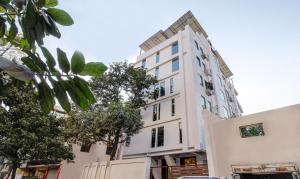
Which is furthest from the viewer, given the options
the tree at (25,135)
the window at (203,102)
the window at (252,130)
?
the window at (203,102)

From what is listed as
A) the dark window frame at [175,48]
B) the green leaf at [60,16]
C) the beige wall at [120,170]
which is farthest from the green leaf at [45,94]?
the dark window frame at [175,48]

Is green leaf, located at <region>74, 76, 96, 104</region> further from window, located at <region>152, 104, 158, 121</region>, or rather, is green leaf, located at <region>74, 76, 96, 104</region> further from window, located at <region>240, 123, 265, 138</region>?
window, located at <region>152, 104, 158, 121</region>

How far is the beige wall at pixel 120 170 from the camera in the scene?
10.8 meters

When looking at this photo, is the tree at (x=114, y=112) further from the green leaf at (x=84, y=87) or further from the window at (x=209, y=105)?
the green leaf at (x=84, y=87)

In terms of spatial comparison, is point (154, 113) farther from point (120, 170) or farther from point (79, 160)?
point (79, 160)

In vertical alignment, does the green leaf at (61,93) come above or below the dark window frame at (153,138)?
below

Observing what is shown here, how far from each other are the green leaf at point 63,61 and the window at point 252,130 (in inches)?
397

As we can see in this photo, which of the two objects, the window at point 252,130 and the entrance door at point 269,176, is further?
the window at point 252,130

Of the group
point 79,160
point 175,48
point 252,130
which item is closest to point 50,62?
point 252,130

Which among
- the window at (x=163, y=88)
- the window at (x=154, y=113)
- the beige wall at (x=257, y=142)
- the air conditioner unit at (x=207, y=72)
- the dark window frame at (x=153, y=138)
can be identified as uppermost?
the air conditioner unit at (x=207, y=72)

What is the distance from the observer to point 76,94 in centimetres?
108

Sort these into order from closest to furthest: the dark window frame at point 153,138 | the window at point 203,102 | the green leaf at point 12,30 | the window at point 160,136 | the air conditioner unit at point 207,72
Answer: the green leaf at point 12,30 < the window at point 160,136 < the dark window frame at point 153,138 < the window at point 203,102 < the air conditioner unit at point 207,72

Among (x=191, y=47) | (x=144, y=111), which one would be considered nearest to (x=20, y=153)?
(x=144, y=111)

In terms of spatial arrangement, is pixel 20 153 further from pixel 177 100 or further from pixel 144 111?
pixel 177 100
